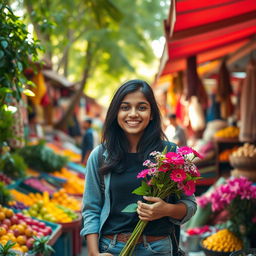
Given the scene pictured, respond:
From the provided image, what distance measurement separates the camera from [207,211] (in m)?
6.07

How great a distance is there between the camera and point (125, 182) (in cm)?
251

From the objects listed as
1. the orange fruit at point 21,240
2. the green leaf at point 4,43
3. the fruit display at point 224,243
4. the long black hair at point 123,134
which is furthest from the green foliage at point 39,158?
the long black hair at point 123,134

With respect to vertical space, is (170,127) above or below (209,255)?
above

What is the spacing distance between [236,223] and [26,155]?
16.5ft

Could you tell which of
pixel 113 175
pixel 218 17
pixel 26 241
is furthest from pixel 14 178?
pixel 113 175

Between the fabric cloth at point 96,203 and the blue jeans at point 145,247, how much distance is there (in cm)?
9

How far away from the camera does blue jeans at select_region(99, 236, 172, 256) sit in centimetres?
247

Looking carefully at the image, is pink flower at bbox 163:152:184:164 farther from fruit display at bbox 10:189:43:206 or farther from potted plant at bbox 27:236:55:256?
fruit display at bbox 10:189:43:206

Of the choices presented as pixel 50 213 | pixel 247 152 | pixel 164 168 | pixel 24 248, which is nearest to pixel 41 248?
pixel 24 248

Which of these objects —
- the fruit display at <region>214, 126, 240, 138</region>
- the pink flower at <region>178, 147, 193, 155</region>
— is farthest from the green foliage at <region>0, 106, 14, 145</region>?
the fruit display at <region>214, 126, 240, 138</region>

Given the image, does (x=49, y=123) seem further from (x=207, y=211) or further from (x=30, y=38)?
(x=30, y=38)

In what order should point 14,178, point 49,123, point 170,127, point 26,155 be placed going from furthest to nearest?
point 49,123 < point 170,127 < point 26,155 < point 14,178

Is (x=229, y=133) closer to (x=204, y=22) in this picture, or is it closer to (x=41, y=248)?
(x=204, y=22)

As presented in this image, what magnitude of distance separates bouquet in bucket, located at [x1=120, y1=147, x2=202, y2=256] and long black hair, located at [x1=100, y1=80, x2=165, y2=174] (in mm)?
187
